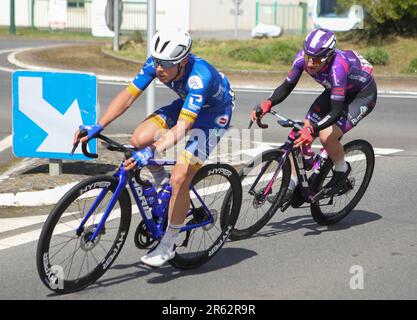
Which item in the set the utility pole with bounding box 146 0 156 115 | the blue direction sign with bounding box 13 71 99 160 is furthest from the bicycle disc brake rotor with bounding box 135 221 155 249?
the utility pole with bounding box 146 0 156 115

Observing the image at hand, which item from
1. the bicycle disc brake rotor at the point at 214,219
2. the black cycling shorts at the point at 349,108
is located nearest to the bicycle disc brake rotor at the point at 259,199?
the bicycle disc brake rotor at the point at 214,219

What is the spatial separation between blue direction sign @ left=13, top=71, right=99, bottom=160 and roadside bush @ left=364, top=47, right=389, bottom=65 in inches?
599

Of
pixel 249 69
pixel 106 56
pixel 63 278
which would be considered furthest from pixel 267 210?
pixel 106 56

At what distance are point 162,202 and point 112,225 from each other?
42cm

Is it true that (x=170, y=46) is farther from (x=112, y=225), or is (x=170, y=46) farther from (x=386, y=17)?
(x=386, y=17)

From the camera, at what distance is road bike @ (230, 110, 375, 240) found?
7.43m

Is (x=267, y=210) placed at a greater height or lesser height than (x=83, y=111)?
lesser

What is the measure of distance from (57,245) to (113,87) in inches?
543

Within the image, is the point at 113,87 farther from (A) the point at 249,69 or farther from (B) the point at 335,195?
(B) the point at 335,195

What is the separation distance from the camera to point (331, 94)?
731cm

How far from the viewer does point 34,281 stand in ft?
20.6

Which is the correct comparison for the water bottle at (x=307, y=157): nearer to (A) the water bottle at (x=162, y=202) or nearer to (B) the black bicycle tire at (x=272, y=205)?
(B) the black bicycle tire at (x=272, y=205)

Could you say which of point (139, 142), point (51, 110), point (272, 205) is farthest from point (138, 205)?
point (51, 110)

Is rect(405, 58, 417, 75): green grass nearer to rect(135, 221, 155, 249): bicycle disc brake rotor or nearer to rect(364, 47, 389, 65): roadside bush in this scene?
rect(364, 47, 389, 65): roadside bush
